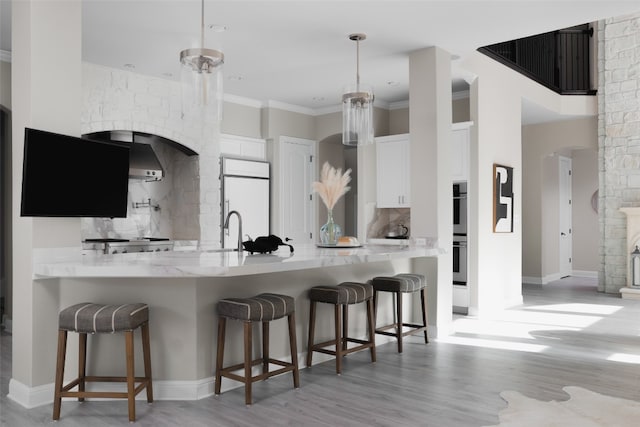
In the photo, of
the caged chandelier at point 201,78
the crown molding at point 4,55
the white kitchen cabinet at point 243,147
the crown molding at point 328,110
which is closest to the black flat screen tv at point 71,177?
the caged chandelier at point 201,78

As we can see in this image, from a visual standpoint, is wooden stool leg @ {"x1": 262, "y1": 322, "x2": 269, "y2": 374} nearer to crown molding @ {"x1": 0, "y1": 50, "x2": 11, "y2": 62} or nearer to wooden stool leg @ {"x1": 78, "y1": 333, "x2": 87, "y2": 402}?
wooden stool leg @ {"x1": 78, "y1": 333, "x2": 87, "y2": 402}

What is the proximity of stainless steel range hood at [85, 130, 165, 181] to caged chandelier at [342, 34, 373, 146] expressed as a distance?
8.65 feet

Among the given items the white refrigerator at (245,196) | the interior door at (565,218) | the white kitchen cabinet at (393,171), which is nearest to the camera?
the white kitchen cabinet at (393,171)

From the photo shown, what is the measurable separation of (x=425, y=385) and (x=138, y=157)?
413 cm

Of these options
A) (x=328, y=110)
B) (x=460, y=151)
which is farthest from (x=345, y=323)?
(x=328, y=110)

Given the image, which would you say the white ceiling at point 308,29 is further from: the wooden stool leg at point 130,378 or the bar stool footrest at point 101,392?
the bar stool footrest at point 101,392

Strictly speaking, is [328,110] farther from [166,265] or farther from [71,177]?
[166,265]

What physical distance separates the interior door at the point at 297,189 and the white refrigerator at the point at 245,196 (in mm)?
273

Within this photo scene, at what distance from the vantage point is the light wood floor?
3084mm

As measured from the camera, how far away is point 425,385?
12.0 ft

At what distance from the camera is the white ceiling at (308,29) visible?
434 cm

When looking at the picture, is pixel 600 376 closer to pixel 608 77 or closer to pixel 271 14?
pixel 271 14

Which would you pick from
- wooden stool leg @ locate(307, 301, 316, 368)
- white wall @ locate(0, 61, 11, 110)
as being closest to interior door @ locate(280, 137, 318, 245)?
white wall @ locate(0, 61, 11, 110)

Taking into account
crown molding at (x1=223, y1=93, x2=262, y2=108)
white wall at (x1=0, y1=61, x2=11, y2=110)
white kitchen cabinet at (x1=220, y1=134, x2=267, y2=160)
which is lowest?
white kitchen cabinet at (x1=220, y1=134, x2=267, y2=160)
